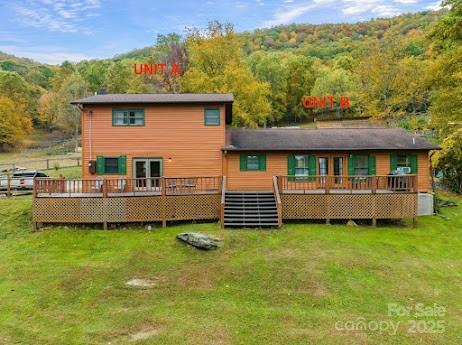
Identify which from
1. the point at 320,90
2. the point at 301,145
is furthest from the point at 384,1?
the point at 301,145

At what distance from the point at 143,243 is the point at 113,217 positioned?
7.38ft

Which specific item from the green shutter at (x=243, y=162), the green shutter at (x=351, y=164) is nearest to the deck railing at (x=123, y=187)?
the green shutter at (x=243, y=162)

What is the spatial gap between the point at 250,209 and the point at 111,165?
687 cm

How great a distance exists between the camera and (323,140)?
1773 centimetres

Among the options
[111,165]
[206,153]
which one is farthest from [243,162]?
[111,165]

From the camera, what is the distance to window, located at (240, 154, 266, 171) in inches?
671

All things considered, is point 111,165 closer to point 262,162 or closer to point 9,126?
point 262,162

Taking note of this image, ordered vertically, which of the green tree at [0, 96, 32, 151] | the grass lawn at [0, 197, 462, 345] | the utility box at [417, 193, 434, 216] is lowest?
the grass lawn at [0, 197, 462, 345]

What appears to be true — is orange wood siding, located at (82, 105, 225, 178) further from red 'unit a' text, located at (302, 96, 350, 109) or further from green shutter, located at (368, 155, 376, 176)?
red 'unit a' text, located at (302, 96, 350, 109)

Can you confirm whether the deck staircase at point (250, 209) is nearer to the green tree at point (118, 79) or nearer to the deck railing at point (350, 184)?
the deck railing at point (350, 184)

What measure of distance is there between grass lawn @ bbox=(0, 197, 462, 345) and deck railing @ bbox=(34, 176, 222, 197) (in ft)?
4.78

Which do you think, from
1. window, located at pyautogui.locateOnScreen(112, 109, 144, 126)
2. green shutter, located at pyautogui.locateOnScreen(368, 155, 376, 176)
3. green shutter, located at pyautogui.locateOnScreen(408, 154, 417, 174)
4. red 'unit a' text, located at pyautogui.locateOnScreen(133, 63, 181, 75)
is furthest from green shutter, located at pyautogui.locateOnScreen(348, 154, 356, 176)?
red 'unit a' text, located at pyautogui.locateOnScreen(133, 63, 181, 75)

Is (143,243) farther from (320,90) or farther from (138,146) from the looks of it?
(320,90)

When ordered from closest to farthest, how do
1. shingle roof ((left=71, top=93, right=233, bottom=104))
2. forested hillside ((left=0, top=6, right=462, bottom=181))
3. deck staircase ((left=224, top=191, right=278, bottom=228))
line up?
deck staircase ((left=224, top=191, right=278, bottom=228)), shingle roof ((left=71, top=93, right=233, bottom=104)), forested hillside ((left=0, top=6, right=462, bottom=181))
